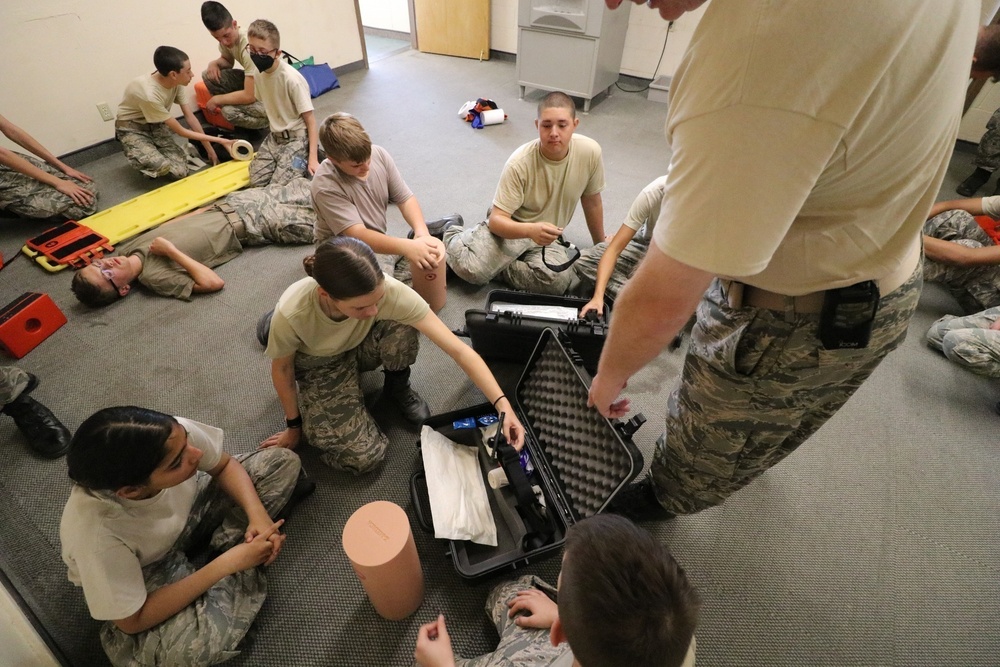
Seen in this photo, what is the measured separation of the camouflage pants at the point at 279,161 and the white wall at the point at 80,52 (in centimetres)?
125

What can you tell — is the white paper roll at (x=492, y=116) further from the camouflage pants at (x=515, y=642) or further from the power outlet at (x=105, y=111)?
the camouflage pants at (x=515, y=642)

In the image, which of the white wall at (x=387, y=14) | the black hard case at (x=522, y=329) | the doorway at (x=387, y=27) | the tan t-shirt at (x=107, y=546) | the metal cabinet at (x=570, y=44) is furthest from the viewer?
the white wall at (x=387, y=14)

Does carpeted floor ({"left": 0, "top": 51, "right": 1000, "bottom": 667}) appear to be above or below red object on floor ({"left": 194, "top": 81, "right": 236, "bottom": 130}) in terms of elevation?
below

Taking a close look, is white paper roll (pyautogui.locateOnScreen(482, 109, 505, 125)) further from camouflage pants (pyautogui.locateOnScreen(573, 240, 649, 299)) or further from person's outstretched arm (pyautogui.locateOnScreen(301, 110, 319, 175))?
camouflage pants (pyautogui.locateOnScreen(573, 240, 649, 299))

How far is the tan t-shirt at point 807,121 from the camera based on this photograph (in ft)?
1.60

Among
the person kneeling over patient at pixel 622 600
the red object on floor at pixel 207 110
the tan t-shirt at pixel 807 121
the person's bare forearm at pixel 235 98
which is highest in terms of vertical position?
the tan t-shirt at pixel 807 121

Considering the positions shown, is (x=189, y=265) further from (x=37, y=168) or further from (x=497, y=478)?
(x=497, y=478)

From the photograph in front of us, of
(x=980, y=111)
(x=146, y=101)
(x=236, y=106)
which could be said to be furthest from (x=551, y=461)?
(x=980, y=111)

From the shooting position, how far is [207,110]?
3387 mm

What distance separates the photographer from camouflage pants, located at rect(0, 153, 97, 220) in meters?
2.49

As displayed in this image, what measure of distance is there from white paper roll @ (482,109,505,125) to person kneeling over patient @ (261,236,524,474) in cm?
273

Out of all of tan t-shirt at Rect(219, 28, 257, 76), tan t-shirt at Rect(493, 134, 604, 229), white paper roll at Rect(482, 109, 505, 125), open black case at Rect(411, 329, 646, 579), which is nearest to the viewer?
open black case at Rect(411, 329, 646, 579)

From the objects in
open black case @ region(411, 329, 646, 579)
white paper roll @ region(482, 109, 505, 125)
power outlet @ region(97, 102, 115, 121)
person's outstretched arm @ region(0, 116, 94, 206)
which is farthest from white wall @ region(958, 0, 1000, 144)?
power outlet @ region(97, 102, 115, 121)

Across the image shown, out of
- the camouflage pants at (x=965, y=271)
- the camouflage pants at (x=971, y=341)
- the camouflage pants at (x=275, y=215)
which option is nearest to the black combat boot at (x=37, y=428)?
the camouflage pants at (x=275, y=215)
